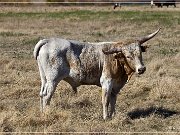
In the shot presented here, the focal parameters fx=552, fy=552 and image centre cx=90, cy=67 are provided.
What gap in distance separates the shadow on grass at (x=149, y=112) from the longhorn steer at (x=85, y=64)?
0.64m

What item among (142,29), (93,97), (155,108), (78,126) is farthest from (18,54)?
(142,29)

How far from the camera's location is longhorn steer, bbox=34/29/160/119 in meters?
10.5

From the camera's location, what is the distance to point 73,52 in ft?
34.7

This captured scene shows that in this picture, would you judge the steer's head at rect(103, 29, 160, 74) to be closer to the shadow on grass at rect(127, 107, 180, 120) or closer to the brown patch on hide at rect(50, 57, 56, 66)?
the brown patch on hide at rect(50, 57, 56, 66)

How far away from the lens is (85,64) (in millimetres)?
10570

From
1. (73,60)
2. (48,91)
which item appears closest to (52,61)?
(73,60)

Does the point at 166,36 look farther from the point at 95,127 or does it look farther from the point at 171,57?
the point at 95,127

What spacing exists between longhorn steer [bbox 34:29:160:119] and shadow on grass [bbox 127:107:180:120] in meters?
0.64

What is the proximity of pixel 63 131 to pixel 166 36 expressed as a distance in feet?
60.3

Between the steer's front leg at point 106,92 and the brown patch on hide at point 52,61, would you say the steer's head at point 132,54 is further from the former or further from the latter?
the brown patch on hide at point 52,61

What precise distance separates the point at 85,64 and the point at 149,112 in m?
A: 1.82

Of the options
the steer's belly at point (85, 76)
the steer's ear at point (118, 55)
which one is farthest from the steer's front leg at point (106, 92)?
the steer's ear at point (118, 55)

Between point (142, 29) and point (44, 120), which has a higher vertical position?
point (44, 120)

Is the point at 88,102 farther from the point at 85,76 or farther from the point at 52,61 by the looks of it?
→ the point at 52,61
